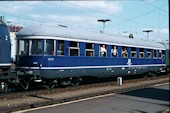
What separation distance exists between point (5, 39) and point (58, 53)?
337 centimetres

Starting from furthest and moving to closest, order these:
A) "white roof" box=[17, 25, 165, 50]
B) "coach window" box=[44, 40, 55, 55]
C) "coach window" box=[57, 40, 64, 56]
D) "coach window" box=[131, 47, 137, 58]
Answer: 1. "coach window" box=[131, 47, 137, 58]
2. "coach window" box=[57, 40, 64, 56]
3. "white roof" box=[17, 25, 165, 50]
4. "coach window" box=[44, 40, 55, 55]

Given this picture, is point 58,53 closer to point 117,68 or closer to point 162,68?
point 117,68

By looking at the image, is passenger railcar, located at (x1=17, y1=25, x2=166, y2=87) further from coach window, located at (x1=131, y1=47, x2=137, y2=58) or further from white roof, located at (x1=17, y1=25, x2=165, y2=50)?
coach window, located at (x1=131, y1=47, x2=137, y2=58)

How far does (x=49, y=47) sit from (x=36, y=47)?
2.13ft

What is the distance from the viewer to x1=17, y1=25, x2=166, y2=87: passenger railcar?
15914mm

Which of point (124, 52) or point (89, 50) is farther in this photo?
point (124, 52)

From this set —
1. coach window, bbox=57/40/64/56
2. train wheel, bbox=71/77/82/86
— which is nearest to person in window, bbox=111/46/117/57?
train wheel, bbox=71/77/82/86

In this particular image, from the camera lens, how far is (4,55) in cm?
1387

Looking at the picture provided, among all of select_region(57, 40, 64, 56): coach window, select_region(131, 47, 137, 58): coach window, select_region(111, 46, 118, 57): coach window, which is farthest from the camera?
select_region(131, 47, 137, 58): coach window

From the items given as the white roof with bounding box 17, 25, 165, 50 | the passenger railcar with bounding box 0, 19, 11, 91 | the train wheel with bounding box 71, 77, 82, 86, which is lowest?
the train wheel with bounding box 71, 77, 82, 86

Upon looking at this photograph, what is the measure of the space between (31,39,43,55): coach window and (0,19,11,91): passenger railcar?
2.22m

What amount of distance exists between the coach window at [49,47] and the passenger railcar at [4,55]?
2.39 meters

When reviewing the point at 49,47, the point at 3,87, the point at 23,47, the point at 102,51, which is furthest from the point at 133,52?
the point at 3,87

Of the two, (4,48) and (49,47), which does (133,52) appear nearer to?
(49,47)
